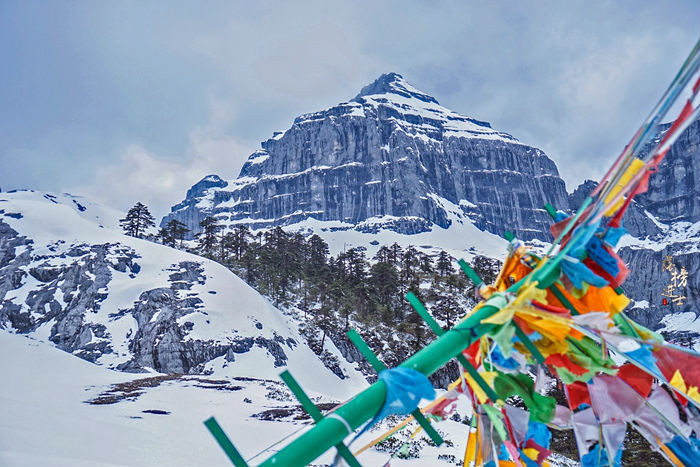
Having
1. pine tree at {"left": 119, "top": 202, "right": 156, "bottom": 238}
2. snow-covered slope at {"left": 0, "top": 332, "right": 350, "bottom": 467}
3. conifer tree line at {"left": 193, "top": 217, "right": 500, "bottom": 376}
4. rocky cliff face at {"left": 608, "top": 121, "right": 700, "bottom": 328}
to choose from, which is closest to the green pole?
snow-covered slope at {"left": 0, "top": 332, "right": 350, "bottom": 467}

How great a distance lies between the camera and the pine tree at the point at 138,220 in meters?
57.0

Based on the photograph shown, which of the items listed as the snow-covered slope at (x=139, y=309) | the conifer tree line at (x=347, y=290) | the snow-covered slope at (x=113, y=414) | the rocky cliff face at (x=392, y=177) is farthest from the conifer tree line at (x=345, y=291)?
the rocky cliff face at (x=392, y=177)

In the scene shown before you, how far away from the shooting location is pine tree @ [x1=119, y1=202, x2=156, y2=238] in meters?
57.0

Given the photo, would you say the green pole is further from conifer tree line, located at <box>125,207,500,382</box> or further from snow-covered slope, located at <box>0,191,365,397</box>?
conifer tree line, located at <box>125,207,500,382</box>

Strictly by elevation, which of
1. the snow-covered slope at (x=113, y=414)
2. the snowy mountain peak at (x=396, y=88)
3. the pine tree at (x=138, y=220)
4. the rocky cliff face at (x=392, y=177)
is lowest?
the snow-covered slope at (x=113, y=414)

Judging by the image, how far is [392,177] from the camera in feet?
422

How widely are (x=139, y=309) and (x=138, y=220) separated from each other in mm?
30543

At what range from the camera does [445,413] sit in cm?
298

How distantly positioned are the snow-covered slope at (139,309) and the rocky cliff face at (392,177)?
87875mm

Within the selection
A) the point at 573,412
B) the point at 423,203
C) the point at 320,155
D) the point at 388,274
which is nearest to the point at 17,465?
the point at 573,412

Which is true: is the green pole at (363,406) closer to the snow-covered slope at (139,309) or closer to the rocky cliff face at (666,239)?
the snow-covered slope at (139,309)

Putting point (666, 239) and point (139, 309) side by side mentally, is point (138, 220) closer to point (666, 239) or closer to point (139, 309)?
point (139, 309)

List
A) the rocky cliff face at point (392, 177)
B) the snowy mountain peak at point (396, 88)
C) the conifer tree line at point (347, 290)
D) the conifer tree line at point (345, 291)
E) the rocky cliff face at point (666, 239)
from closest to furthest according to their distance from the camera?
the conifer tree line at point (345, 291) < the conifer tree line at point (347, 290) < the rocky cliff face at point (666, 239) < the rocky cliff face at point (392, 177) < the snowy mountain peak at point (396, 88)

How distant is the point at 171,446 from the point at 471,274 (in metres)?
8.88
